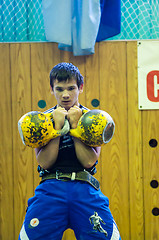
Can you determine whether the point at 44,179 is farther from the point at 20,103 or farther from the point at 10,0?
the point at 10,0

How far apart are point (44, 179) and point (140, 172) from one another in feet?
3.29

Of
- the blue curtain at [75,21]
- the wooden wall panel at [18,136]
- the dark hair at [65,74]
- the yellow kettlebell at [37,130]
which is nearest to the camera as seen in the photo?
the yellow kettlebell at [37,130]

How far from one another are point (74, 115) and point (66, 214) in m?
0.40

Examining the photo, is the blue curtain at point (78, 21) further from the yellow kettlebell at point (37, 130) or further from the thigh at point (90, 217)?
the thigh at point (90, 217)

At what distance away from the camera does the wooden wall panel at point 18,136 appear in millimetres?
1885

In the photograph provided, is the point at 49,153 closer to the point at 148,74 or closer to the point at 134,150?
the point at 134,150

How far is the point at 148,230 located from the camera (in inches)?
74.6

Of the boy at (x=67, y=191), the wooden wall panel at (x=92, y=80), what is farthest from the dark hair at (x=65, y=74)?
the wooden wall panel at (x=92, y=80)

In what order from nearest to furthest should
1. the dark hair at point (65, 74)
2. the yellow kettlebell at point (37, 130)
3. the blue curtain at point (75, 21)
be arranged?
the yellow kettlebell at point (37, 130) < the dark hair at point (65, 74) < the blue curtain at point (75, 21)

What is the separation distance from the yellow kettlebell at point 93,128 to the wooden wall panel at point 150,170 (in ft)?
3.12

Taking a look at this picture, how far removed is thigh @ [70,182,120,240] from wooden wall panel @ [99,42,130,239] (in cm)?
83

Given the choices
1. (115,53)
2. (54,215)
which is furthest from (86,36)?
(54,215)

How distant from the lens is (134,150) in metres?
1.91

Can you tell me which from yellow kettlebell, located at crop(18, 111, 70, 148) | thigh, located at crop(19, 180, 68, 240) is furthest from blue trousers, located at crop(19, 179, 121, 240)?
yellow kettlebell, located at crop(18, 111, 70, 148)
